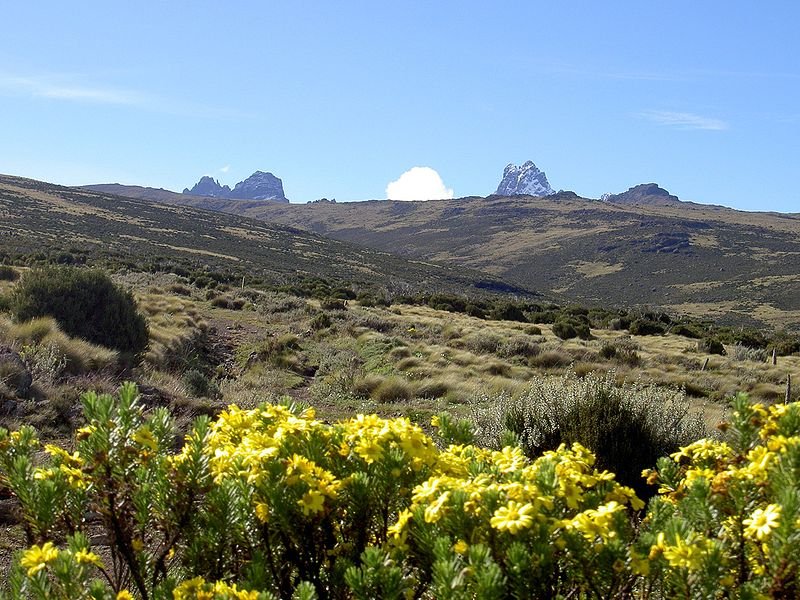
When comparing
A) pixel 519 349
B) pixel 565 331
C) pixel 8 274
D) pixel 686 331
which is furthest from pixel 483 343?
pixel 8 274

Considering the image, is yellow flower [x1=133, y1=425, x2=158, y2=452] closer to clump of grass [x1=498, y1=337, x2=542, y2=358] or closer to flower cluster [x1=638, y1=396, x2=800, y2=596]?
flower cluster [x1=638, y1=396, x2=800, y2=596]

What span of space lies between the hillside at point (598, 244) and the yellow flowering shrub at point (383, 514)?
193 ft

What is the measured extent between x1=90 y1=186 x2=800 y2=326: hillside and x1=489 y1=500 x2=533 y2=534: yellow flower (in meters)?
59.4

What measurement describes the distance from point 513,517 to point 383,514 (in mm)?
680

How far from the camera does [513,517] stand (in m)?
1.86

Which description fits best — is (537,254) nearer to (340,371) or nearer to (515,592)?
(340,371)

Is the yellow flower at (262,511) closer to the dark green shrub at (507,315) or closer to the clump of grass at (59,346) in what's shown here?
the clump of grass at (59,346)

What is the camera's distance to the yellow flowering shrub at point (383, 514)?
6.04 ft

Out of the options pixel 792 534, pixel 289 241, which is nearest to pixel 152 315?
pixel 792 534

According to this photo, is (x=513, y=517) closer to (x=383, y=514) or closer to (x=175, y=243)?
(x=383, y=514)

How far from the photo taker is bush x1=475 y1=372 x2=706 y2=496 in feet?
19.5

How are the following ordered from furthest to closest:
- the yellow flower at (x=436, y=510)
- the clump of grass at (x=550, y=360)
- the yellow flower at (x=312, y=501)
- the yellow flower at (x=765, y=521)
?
the clump of grass at (x=550, y=360), the yellow flower at (x=312, y=501), the yellow flower at (x=436, y=510), the yellow flower at (x=765, y=521)

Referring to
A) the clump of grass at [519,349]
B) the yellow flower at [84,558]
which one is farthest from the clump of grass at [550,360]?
the yellow flower at [84,558]

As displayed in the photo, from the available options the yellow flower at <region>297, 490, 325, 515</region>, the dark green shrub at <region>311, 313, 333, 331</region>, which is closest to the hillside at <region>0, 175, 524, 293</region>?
the dark green shrub at <region>311, 313, 333, 331</region>
